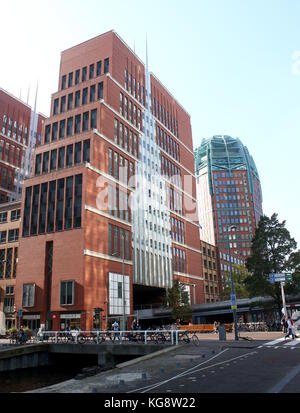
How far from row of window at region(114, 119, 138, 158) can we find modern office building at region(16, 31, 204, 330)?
0.21 meters

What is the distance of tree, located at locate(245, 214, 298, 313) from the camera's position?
45906mm

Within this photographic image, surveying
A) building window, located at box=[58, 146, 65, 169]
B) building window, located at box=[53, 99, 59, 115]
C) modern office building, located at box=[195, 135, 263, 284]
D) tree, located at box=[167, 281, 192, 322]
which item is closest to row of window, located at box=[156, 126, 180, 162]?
building window, located at box=[53, 99, 59, 115]

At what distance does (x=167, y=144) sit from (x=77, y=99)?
975 inches

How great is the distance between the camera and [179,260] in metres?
78.3

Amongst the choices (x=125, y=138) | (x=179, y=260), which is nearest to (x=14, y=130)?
(x=125, y=138)

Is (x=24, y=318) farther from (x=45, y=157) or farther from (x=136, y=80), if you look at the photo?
(x=136, y=80)

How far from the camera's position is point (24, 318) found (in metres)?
53.4

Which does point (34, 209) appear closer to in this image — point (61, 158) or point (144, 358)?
point (61, 158)

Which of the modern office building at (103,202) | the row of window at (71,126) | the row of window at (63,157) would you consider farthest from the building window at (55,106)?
the row of window at (63,157)

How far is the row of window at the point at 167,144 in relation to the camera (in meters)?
80.9

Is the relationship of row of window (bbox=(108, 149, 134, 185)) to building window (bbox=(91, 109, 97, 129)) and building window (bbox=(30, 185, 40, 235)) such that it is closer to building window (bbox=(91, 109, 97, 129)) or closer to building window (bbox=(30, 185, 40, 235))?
building window (bbox=(91, 109, 97, 129))

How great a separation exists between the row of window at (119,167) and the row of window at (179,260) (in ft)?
68.9

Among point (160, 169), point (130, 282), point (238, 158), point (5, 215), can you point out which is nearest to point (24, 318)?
point (130, 282)

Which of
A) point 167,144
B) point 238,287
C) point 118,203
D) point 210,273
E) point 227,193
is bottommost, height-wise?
point 238,287
